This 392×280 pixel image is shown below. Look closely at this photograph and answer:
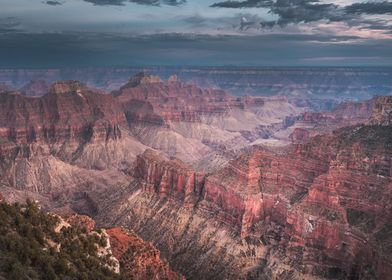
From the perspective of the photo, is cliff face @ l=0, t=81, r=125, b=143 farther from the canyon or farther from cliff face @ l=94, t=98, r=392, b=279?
cliff face @ l=94, t=98, r=392, b=279

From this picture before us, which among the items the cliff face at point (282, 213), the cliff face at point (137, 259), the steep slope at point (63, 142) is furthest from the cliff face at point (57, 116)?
the cliff face at point (137, 259)

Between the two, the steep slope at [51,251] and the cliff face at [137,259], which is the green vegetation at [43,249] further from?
the cliff face at [137,259]

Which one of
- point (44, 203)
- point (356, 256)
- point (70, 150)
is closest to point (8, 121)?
point (70, 150)

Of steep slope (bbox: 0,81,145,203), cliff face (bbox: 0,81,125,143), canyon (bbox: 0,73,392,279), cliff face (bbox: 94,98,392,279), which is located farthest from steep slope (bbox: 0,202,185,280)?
cliff face (bbox: 0,81,125,143)

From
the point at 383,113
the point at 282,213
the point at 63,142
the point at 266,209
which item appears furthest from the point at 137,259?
the point at 63,142

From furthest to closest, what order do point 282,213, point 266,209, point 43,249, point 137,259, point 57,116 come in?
1. point 57,116
2. point 266,209
3. point 282,213
4. point 137,259
5. point 43,249

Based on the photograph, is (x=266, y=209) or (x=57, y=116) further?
(x=57, y=116)

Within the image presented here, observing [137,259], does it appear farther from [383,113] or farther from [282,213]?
[383,113]
